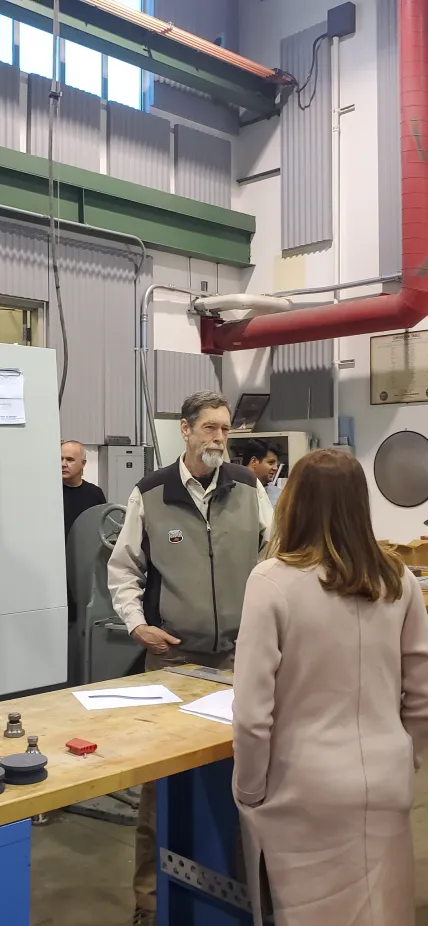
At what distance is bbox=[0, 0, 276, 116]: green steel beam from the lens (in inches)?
200

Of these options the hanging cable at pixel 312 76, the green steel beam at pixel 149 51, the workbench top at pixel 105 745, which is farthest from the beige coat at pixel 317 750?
the hanging cable at pixel 312 76

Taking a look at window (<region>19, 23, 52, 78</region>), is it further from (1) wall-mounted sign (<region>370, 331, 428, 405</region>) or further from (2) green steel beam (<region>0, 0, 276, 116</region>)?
(1) wall-mounted sign (<region>370, 331, 428, 405</region>)

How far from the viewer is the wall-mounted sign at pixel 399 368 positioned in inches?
215

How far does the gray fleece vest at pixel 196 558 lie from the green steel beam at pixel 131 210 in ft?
10.5

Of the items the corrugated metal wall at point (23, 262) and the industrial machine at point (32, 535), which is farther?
the corrugated metal wall at point (23, 262)

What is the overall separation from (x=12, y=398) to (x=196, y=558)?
107 centimetres

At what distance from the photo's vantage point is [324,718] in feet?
5.05

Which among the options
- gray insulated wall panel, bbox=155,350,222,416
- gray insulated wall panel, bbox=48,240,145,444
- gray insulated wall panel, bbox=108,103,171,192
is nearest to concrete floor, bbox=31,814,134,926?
gray insulated wall panel, bbox=48,240,145,444

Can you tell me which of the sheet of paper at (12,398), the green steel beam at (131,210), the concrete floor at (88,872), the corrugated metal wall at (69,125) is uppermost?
the corrugated metal wall at (69,125)

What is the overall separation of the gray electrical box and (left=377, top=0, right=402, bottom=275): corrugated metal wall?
2061 millimetres

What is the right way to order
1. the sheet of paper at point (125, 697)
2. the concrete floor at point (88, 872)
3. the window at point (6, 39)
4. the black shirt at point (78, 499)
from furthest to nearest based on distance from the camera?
1. the window at point (6, 39)
2. the black shirt at point (78, 499)
3. the concrete floor at point (88, 872)
4. the sheet of paper at point (125, 697)

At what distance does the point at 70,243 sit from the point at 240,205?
1.78 meters

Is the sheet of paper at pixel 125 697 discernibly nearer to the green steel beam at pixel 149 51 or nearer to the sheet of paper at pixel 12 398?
the sheet of paper at pixel 12 398

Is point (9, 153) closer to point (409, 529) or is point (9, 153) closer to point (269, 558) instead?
point (409, 529)
